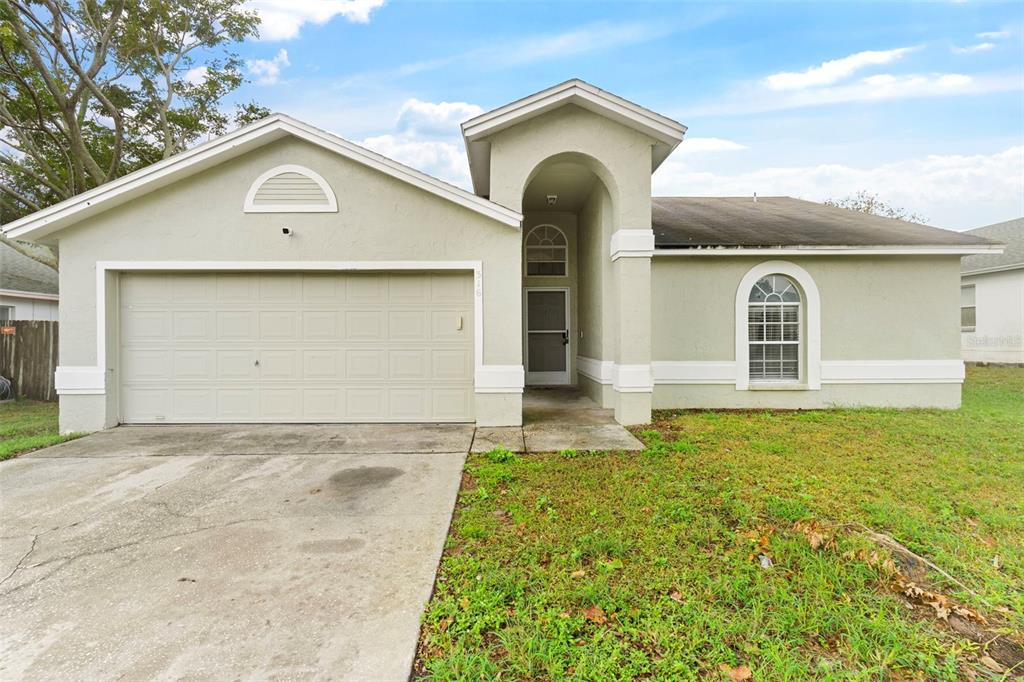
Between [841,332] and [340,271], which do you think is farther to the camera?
[841,332]

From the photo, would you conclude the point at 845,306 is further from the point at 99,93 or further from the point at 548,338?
the point at 99,93

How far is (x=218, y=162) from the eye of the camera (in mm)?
6598

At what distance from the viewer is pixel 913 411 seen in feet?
25.8

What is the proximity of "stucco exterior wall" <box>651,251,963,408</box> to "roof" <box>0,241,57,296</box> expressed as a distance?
21.0m

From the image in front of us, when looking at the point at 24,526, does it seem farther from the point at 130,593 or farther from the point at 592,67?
the point at 592,67

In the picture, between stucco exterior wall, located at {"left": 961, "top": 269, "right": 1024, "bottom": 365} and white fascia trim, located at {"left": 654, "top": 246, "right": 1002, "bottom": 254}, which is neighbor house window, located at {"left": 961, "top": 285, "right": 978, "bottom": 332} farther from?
white fascia trim, located at {"left": 654, "top": 246, "right": 1002, "bottom": 254}

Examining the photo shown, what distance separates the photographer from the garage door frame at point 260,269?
6602 mm

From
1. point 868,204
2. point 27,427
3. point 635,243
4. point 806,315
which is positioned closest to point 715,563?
point 635,243

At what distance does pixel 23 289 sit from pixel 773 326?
2365cm

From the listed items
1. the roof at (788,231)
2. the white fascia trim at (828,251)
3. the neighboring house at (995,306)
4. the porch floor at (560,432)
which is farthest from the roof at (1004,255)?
the porch floor at (560,432)

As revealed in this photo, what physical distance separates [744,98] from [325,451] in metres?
14.0

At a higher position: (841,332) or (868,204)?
(868,204)

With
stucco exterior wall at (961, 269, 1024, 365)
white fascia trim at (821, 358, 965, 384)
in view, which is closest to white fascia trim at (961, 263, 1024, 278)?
stucco exterior wall at (961, 269, 1024, 365)

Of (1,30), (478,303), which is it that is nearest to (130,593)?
(478,303)
